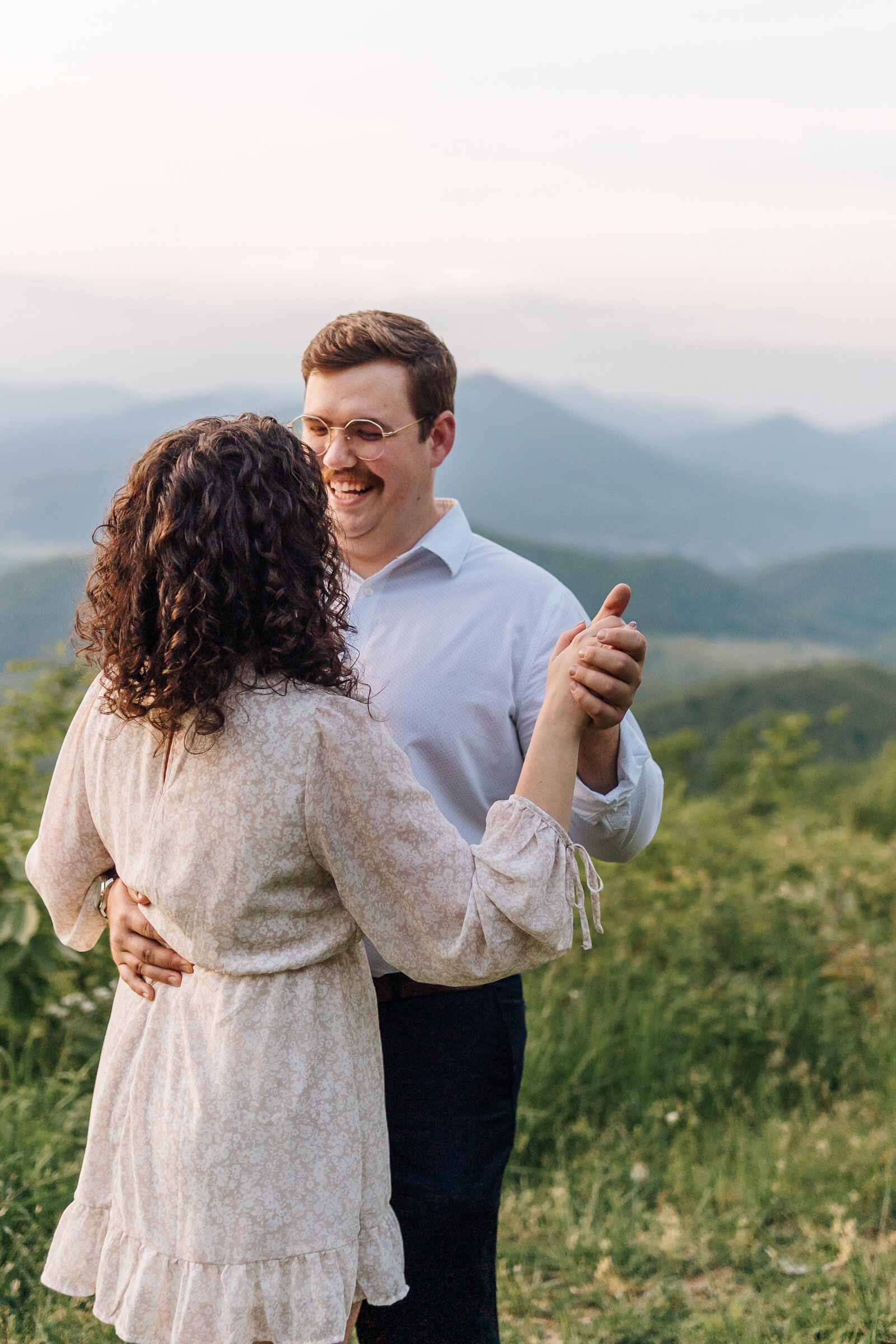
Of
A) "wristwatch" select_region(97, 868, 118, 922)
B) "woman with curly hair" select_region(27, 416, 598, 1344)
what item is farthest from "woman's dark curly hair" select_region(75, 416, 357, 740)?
"wristwatch" select_region(97, 868, 118, 922)

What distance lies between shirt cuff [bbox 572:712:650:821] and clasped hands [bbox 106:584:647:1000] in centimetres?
30

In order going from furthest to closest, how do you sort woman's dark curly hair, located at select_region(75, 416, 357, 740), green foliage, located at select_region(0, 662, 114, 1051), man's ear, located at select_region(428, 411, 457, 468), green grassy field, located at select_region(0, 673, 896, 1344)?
green foliage, located at select_region(0, 662, 114, 1051), green grassy field, located at select_region(0, 673, 896, 1344), man's ear, located at select_region(428, 411, 457, 468), woman's dark curly hair, located at select_region(75, 416, 357, 740)

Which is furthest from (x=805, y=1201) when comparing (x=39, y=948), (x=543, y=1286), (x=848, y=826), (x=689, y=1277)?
(x=848, y=826)

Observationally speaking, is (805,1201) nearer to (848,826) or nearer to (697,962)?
(697,962)

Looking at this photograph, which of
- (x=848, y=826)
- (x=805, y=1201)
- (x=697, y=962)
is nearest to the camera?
(x=805, y=1201)

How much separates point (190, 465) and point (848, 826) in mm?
7849

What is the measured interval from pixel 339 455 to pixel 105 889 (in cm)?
91

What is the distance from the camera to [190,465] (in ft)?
4.67

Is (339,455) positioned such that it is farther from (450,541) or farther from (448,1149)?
(448,1149)

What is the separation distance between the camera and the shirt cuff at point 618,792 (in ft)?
6.58

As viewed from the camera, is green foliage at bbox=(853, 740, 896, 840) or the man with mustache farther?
green foliage at bbox=(853, 740, 896, 840)

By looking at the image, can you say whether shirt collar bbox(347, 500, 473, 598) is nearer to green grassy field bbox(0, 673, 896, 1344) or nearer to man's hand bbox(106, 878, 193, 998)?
man's hand bbox(106, 878, 193, 998)

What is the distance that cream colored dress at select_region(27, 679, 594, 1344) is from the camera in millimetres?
1452

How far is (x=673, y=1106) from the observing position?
393cm
